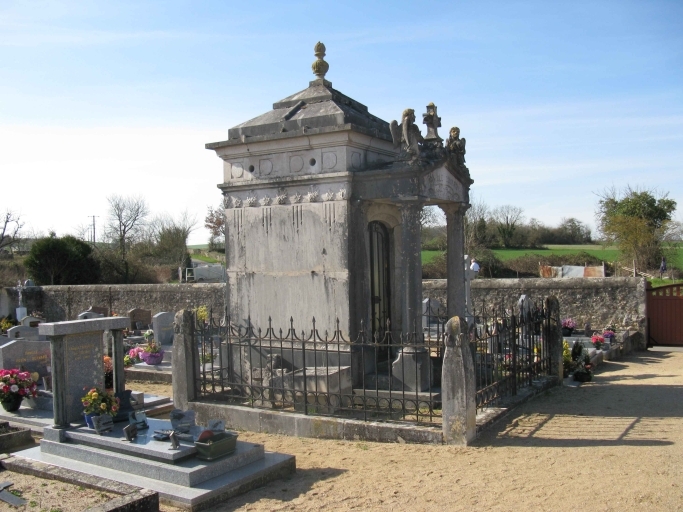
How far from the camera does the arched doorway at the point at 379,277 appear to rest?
9.42 metres

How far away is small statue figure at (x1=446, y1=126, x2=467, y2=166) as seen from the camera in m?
9.35

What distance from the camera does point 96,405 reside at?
21.3ft

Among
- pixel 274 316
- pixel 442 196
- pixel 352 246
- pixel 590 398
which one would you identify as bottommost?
pixel 590 398

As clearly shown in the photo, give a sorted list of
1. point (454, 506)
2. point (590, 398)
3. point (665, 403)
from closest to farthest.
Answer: point (454, 506), point (665, 403), point (590, 398)

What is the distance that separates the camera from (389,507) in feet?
16.0

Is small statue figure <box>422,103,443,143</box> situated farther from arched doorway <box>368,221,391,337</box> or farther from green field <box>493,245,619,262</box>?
green field <box>493,245,619,262</box>

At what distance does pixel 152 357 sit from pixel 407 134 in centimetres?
747

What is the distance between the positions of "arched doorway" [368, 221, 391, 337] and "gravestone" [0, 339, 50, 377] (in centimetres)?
551

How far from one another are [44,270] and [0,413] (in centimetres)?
2116

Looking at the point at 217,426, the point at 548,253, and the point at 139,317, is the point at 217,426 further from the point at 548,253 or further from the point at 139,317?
the point at 548,253

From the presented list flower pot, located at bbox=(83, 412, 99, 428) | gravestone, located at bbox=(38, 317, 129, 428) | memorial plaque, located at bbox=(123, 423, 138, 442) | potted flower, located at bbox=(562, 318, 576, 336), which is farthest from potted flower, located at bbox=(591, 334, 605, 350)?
flower pot, located at bbox=(83, 412, 99, 428)

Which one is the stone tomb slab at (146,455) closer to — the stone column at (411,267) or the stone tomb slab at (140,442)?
the stone tomb slab at (140,442)

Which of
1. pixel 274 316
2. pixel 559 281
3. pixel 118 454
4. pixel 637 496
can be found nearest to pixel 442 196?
pixel 274 316

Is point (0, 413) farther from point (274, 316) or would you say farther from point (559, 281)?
point (559, 281)
